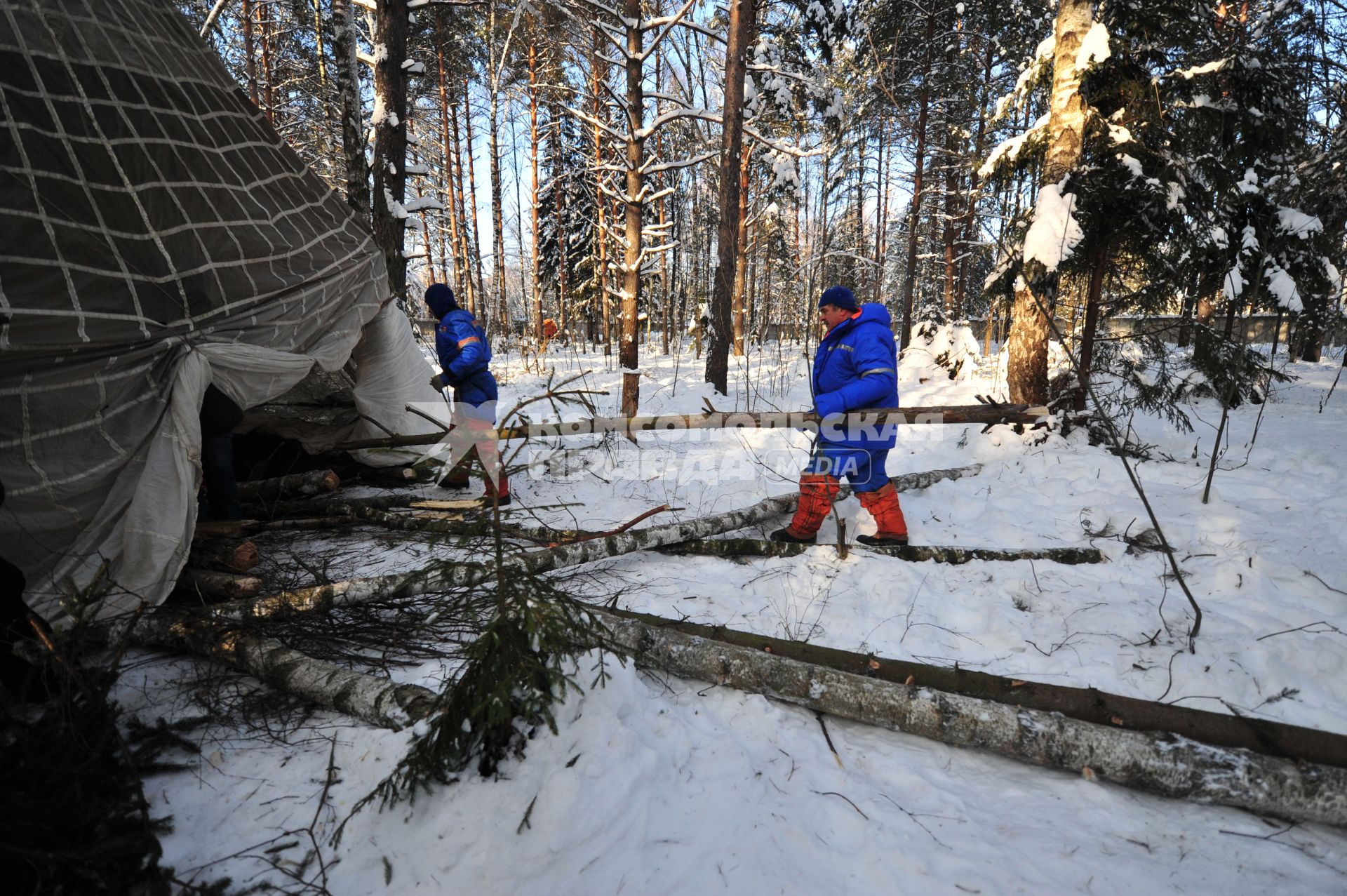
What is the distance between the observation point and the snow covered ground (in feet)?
5.85

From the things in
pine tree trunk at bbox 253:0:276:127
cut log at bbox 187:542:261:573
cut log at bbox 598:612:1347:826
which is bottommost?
cut log at bbox 598:612:1347:826

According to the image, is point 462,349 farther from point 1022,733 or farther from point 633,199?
point 1022,733

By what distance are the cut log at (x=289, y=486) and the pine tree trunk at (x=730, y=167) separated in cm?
565

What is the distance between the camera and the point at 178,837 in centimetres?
192

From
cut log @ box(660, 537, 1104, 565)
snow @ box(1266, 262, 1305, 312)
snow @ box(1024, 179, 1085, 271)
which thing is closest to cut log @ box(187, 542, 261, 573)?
cut log @ box(660, 537, 1104, 565)

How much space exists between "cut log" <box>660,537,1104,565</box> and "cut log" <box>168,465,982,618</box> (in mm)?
156

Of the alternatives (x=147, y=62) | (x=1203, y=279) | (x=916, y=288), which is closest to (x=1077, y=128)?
(x=1203, y=279)

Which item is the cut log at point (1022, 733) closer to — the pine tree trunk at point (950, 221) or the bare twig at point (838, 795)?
the bare twig at point (838, 795)

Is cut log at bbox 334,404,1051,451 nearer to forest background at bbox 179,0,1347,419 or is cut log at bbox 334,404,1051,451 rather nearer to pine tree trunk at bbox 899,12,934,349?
forest background at bbox 179,0,1347,419

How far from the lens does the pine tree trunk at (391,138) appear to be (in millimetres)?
6672

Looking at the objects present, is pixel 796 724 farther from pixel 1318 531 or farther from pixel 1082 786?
pixel 1318 531

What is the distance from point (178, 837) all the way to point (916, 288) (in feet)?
116

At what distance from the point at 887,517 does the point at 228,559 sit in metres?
4.38

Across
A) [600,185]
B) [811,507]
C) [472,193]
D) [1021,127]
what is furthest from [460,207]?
[811,507]
